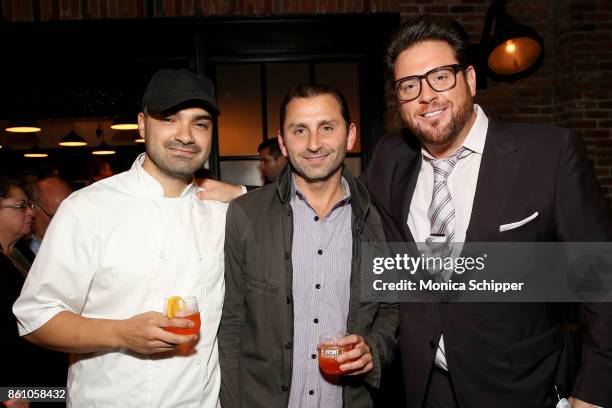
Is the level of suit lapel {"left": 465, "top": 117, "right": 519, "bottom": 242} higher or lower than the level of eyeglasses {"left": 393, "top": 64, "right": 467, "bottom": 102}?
lower

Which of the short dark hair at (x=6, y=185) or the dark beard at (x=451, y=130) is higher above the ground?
the short dark hair at (x=6, y=185)

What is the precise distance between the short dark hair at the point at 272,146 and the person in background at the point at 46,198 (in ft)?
5.64

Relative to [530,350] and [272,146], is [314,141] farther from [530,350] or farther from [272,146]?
[272,146]

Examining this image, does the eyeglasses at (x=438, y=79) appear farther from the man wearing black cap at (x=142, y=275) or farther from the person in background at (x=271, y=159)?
the person in background at (x=271, y=159)

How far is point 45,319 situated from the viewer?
64.9 inches

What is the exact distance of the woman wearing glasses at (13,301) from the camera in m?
2.44

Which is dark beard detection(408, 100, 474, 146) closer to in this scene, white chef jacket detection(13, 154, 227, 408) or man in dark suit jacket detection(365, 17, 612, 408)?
man in dark suit jacket detection(365, 17, 612, 408)

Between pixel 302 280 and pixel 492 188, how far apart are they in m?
Result: 0.83

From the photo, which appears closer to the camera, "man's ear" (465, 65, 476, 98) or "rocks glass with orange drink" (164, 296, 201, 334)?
"rocks glass with orange drink" (164, 296, 201, 334)

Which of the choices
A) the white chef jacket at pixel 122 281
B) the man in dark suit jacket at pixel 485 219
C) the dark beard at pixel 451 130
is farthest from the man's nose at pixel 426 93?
the white chef jacket at pixel 122 281

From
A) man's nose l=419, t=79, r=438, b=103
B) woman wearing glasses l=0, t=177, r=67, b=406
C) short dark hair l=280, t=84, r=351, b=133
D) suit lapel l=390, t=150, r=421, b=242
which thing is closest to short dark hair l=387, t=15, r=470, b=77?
man's nose l=419, t=79, r=438, b=103

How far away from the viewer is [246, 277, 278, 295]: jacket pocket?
1.97m

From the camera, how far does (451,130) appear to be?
1897mm

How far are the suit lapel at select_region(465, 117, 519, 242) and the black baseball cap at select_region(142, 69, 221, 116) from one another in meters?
1.10
